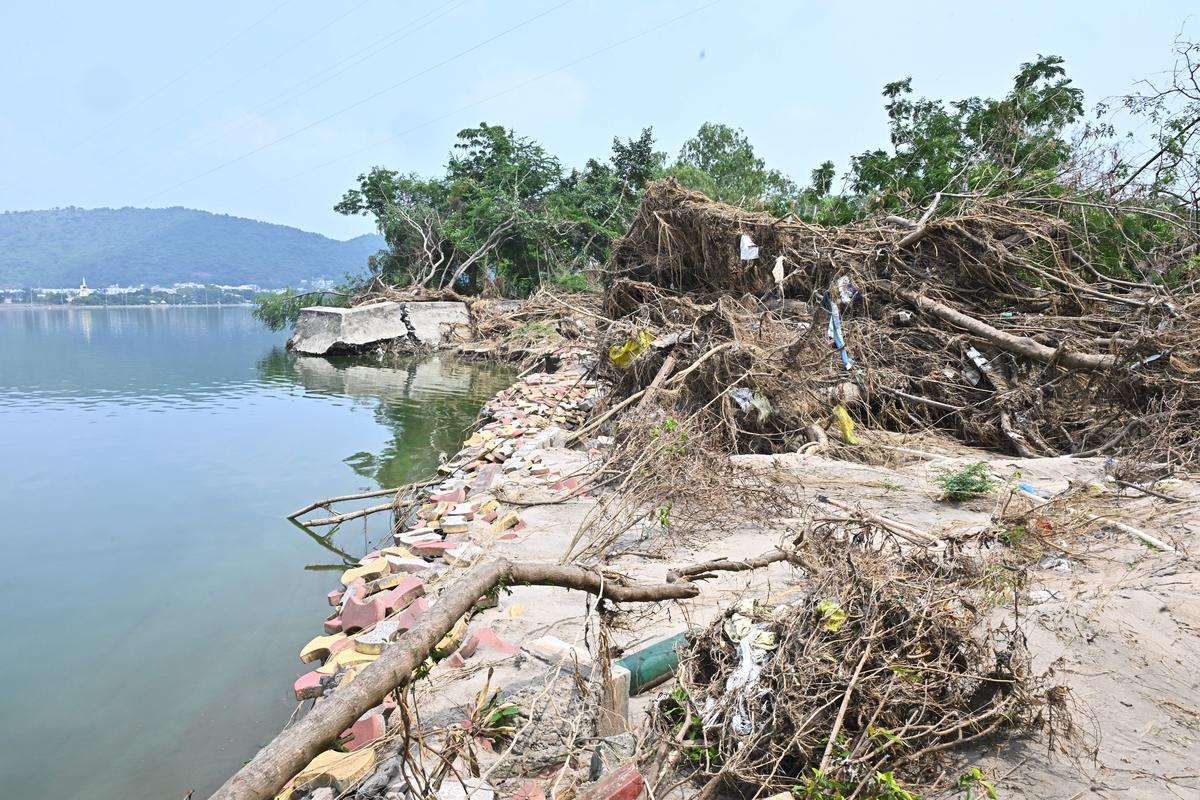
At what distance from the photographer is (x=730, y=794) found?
6.84 feet

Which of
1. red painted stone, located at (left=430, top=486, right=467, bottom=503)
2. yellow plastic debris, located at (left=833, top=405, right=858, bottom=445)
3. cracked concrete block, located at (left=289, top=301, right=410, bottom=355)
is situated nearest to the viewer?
red painted stone, located at (left=430, top=486, right=467, bottom=503)

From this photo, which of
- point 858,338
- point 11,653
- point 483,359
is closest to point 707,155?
point 483,359

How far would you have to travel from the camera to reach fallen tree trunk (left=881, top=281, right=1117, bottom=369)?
6328 mm

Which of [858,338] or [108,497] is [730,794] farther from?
[108,497]

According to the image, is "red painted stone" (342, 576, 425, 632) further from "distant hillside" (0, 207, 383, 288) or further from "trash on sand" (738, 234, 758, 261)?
"distant hillside" (0, 207, 383, 288)

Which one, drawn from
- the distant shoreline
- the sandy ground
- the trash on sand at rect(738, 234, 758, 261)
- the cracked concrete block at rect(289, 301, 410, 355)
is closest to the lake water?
the sandy ground

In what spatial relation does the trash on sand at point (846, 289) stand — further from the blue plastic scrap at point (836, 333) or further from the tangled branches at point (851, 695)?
the tangled branches at point (851, 695)

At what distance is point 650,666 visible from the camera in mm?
2676

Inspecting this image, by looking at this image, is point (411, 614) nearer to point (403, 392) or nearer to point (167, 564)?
point (167, 564)

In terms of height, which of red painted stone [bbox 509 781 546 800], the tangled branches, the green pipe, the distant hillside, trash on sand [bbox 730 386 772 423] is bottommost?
red painted stone [bbox 509 781 546 800]

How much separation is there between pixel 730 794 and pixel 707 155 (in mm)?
31834

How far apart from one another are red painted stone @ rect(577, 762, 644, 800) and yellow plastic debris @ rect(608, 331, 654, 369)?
18.3 ft

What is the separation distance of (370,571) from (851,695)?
3.48 metres

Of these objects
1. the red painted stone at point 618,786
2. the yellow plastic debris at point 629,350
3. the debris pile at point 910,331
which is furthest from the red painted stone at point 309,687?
the yellow plastic debris at point 629,350
